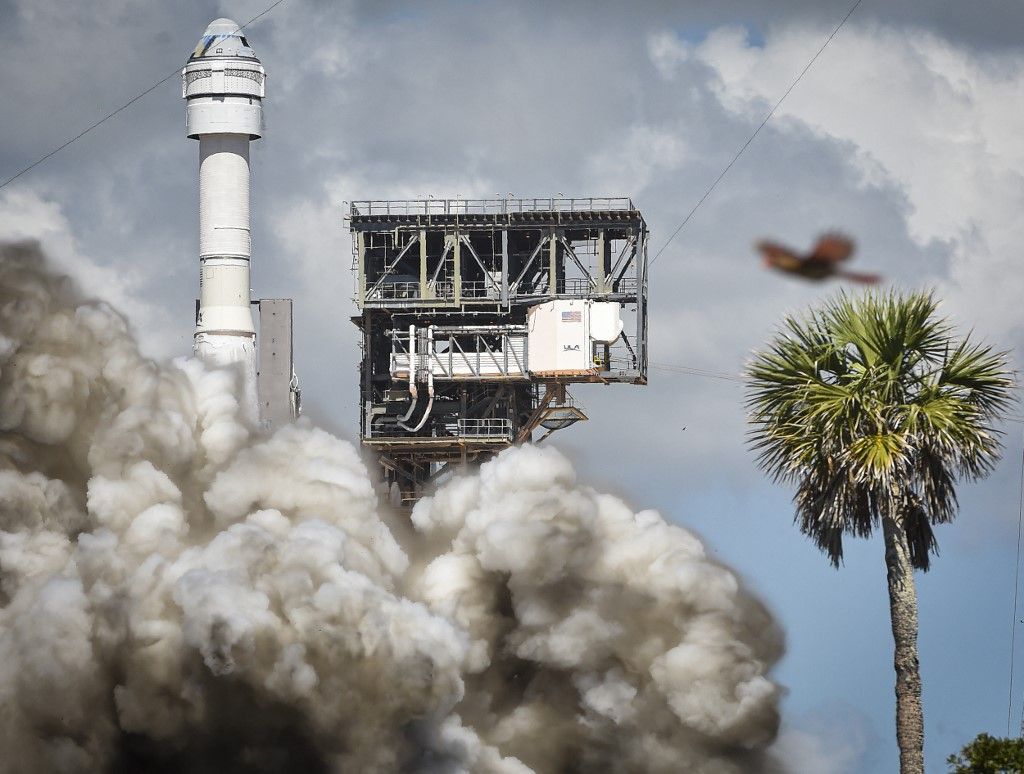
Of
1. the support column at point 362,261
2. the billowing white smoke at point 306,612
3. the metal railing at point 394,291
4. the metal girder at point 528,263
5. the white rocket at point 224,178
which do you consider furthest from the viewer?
the support column at point 362,261

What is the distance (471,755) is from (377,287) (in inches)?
979

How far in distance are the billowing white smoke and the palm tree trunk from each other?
1111 inches

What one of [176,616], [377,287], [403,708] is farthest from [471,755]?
[377,287]

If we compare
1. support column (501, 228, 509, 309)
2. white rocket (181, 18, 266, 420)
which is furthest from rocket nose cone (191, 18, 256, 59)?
support column (501, 228, 509, 309)

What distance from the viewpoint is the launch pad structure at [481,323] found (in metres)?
91.4

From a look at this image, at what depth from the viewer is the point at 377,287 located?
307ft

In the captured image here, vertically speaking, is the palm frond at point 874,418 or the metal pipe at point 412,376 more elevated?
the metal pipe at point 412,376

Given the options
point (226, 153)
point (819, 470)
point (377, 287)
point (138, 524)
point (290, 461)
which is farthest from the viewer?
point (377, 287)

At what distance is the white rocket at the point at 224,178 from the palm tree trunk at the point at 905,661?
42473mm

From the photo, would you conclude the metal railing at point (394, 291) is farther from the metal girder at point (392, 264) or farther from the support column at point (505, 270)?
the support column at point (505, 270)

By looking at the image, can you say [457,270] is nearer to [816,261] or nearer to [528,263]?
[528,263]

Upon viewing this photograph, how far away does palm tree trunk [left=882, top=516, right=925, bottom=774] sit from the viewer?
4681 cm

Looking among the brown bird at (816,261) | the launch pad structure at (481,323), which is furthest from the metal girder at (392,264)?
the brown bird at (816,261)

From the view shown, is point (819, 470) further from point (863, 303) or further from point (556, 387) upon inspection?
point (556, 387)
